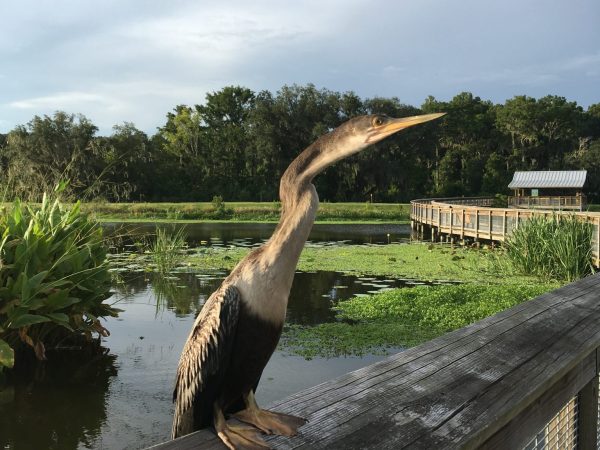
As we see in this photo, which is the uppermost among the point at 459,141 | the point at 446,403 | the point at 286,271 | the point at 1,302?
the point at 459,141

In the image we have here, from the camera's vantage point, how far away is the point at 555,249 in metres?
10.5

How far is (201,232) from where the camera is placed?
22.8m

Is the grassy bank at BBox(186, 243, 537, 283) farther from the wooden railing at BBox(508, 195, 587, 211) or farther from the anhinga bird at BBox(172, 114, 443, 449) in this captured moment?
the wooden railing at BBox(508, 195, 587, 211)

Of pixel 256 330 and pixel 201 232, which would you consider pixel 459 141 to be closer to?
pixel 201 232

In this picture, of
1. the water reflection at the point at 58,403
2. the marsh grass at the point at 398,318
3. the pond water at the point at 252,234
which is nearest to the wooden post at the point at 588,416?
the water reflection at the point at 58,403

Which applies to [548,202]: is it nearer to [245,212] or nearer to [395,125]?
[245,212]

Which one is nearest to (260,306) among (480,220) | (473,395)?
(473,395)

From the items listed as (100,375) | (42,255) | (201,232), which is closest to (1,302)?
(42,255)

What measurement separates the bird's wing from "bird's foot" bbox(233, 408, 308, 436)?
0.15 metres

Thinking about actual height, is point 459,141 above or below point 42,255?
above

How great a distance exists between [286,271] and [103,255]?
18.5 ft

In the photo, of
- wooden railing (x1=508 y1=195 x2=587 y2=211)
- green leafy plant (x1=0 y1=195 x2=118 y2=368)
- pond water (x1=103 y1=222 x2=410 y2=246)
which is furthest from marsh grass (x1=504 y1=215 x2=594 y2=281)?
wooden railing (x1=508 y1=195 x2=587 y2=211)

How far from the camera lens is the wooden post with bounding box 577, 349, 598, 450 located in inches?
66.9

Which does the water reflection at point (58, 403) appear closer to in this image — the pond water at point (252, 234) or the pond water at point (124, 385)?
the pond water at point (124, 385)
